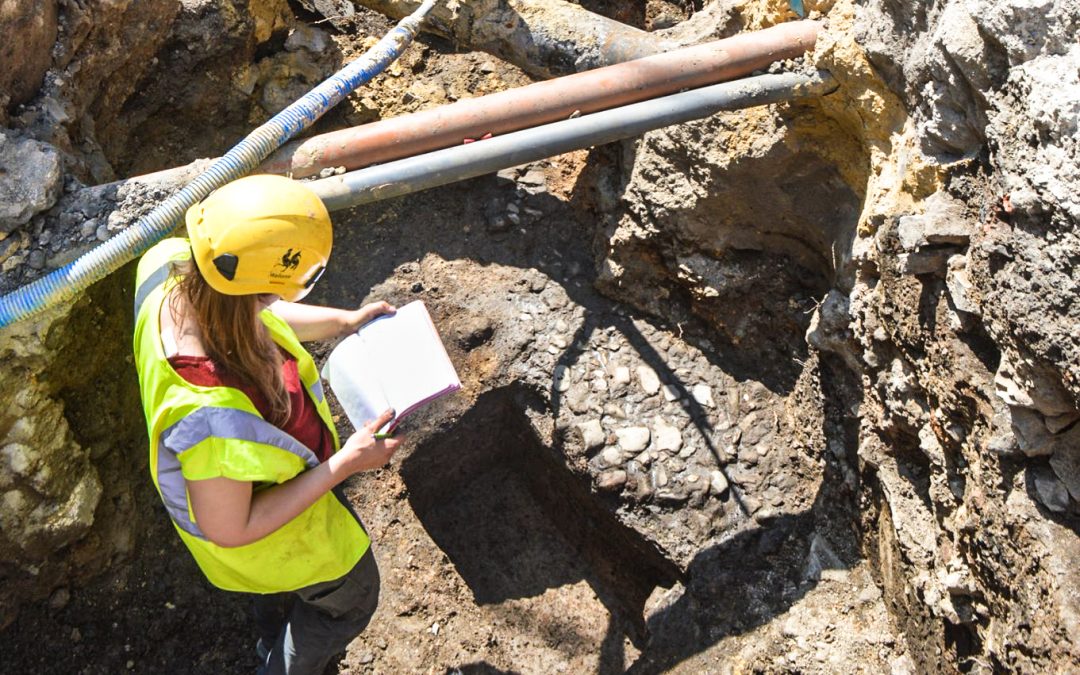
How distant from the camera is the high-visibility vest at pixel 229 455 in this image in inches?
68.2

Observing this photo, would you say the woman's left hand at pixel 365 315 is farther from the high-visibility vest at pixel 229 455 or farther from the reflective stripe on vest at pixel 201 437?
the reflective stripe on vest at pixel 201 437

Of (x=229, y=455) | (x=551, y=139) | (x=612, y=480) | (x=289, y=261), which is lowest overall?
(x=612, y=480)

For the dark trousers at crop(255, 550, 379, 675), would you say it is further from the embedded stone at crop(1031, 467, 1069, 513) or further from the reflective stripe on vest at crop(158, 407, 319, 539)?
the embedded stone at crop(1031, 467, 1069, 513)

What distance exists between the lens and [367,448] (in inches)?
77.5

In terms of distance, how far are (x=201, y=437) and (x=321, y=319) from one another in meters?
0.59

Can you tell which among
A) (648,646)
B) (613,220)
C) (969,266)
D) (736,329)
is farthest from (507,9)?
(648,646)

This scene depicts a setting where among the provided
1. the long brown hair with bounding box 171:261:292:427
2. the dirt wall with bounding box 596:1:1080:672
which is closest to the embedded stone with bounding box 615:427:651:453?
the dirt wall with bounding box 596:1:1080:672

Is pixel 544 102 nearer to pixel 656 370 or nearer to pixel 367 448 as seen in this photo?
pixel 656 370

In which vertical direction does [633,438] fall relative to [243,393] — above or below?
below

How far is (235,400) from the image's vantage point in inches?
69.5

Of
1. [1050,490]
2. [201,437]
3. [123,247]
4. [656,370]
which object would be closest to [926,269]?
[1050,490]

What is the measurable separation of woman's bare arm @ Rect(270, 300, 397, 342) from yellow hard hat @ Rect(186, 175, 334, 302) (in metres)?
0.49

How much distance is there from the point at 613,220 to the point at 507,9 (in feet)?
2.95

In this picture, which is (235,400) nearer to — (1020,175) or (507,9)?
(1020,175)
